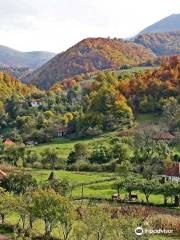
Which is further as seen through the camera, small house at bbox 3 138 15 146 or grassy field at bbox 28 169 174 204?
small house at bbox 3 138 15 146

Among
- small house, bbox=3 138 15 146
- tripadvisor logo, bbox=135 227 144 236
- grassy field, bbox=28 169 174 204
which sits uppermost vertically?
tripadvisor logo, bbox=135 227 144 236

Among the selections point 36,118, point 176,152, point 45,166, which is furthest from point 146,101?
point 45,166

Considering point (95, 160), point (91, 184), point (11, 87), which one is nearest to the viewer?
point (91, 184)

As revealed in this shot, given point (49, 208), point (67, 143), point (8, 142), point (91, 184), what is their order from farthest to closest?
1. point (8, 142)
2. point (67, 143)
3. point (91, 184)
4. point (49, 208)

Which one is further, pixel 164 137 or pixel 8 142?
pixel 8 142

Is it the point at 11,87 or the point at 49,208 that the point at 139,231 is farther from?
the point at 11,87

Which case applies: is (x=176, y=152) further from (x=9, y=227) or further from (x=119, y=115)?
(x=9, y=227)

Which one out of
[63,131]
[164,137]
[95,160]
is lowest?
[63,131]

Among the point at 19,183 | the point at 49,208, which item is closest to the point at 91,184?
the point at 19,183

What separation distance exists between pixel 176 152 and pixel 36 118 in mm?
45370

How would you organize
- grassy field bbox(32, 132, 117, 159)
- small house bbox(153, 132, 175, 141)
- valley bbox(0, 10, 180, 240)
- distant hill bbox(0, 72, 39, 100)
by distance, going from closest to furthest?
valley bbox(0, 10, 180, 240) < grassy field bbox(32, 132, 117, 159) < small house bbox(153, 132, 175, 141) < distant hill bbox(0, 72, 39, 100)

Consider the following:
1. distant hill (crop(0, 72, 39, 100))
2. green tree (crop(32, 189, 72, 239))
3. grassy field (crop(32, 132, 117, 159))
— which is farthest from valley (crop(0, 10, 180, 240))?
distant hill (crop(0, 72, 39, 100))

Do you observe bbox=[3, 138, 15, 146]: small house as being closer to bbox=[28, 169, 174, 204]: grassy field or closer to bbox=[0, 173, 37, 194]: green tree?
bbox=[28, 169, 174, 204]: grassy field

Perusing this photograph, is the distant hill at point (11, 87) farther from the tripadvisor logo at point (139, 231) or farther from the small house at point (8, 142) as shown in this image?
the tripadvisor logo at point (139, 231)
